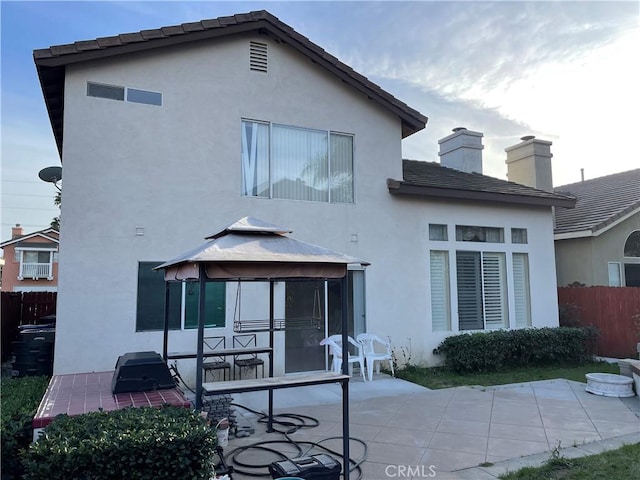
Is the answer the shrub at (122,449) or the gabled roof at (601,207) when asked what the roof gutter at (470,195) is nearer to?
the gabled roof at (601,207)

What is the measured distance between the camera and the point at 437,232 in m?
11.2

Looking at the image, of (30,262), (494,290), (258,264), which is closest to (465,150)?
(494,290)

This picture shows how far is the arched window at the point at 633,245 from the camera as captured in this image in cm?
1448

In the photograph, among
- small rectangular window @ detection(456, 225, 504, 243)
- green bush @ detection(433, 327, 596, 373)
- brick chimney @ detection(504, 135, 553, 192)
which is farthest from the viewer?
brick chimney @ detection(504, 135, 553, 192)

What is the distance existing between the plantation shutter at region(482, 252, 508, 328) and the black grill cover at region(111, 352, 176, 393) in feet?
28.7

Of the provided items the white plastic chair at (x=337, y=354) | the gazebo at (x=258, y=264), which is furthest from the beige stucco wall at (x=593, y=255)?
the gazebo at (x=258, y=264)

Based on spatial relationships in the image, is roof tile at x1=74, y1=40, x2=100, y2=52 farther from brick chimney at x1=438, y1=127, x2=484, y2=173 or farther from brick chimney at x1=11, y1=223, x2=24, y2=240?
brick chimney at x1=11, y1=223, x2=24, y2=240

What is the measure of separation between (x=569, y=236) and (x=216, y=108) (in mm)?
11490

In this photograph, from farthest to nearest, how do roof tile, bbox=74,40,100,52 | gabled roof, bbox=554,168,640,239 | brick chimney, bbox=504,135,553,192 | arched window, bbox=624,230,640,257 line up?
1. brick chimney, bbox=504,135,553,192
2. arched window, bbox=624,230,640,257
3. gabled roof, bbox=554,168,640,239
4. roof tile, bbox=74,40,100,52

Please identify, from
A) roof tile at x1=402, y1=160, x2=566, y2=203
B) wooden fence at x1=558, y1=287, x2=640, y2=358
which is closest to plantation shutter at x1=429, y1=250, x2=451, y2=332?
roof tile at x1=402, y1=160, x2=566, y2=203

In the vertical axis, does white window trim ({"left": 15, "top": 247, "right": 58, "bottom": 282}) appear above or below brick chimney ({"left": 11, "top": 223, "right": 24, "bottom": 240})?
below

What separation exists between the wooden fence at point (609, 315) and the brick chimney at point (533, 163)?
3.72 meters

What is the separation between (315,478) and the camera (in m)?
3.98

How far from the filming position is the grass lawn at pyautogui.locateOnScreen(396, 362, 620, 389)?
9.32 metres
